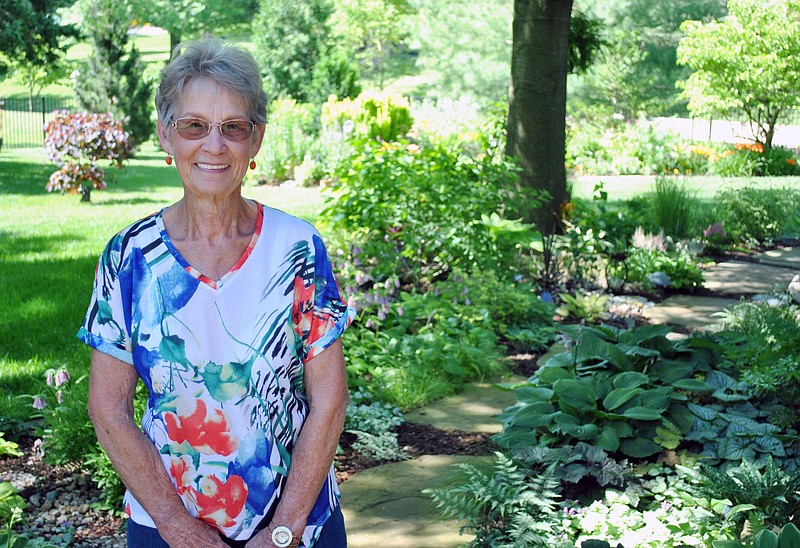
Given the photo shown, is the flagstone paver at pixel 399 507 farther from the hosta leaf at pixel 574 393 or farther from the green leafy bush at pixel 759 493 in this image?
the green leafy bush at pixel 759 493

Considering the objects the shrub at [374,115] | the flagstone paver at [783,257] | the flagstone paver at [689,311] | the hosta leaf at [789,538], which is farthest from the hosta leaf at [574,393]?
the shrub at [374,115]

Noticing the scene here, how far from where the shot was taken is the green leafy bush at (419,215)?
6.15 m

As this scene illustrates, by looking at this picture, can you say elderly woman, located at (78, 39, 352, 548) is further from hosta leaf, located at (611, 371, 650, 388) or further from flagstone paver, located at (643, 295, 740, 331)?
flagstone paver, located at (643, 295, 740, 331)

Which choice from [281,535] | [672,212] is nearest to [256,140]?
[281,535]

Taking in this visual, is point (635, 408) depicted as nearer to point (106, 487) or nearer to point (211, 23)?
point (106, 487)

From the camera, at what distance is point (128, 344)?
1.86 metres

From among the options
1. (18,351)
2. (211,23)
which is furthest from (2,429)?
(211,23)

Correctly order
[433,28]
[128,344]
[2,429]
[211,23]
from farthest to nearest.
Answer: [211,23], [433,28], [2,429], [128,344]

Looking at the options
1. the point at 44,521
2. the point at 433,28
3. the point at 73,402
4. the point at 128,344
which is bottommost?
the point at 44,521

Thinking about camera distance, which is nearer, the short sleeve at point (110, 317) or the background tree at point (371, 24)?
the short sleeve at point (110, 317)

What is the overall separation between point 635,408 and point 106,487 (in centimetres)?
201

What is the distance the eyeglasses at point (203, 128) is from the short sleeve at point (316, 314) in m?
0.29

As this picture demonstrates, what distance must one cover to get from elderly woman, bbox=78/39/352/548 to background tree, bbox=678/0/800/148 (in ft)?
56.3

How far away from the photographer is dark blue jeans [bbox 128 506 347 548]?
190 cm
